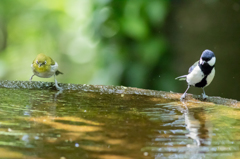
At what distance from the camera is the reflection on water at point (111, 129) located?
3.54 ft

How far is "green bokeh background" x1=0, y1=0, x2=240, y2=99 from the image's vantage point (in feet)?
11.5

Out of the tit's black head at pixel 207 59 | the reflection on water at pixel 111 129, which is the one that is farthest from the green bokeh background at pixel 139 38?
the reflection on water at pixel 111 129

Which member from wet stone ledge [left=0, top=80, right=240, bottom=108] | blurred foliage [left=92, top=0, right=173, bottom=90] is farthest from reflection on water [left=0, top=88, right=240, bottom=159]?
blurred foliage [left=92, top=0, right=173, bottom=90]

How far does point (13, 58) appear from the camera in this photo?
19.2 feet

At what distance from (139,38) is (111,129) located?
88.9 inches

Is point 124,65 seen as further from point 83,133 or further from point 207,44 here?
point 83,133

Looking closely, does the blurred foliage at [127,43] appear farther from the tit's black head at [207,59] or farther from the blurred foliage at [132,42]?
the tit's black head at [207,59]

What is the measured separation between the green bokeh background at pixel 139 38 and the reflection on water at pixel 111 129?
1.40 m

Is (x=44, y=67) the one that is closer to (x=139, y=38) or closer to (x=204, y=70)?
(x=139, y=38)

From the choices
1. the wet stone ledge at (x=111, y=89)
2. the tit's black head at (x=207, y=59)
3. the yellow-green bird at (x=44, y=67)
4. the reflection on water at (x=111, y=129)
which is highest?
the yellow-green bird at (x=44, y=67)

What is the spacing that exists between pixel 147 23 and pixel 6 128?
2559 mm

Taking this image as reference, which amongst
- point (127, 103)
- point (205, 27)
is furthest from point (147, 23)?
point (127, 103)

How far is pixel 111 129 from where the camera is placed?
140cm

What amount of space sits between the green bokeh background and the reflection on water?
1.40 metres
